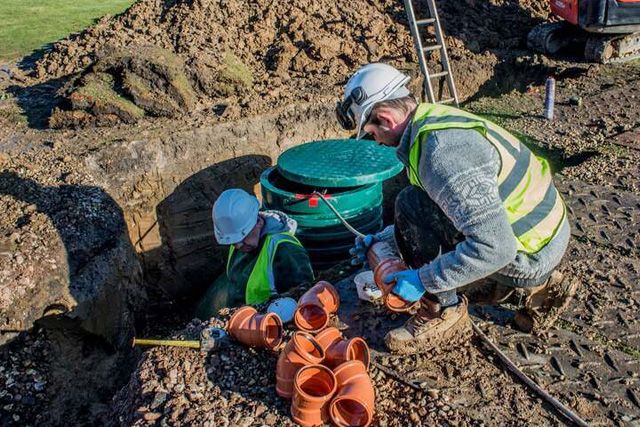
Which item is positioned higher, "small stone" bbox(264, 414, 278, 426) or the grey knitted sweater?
the grey knitted sweater

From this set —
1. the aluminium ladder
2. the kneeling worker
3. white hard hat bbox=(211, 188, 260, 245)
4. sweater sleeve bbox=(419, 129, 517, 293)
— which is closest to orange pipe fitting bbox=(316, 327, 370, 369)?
sweater sleeve bbox=(419, 129, 517, 293)

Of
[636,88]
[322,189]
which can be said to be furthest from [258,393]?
[636,88]

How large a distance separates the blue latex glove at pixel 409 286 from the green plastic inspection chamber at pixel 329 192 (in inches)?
77.3

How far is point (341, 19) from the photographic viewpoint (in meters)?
8.09

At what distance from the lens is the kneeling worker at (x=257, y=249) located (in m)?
4.19

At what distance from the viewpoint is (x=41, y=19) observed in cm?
1005

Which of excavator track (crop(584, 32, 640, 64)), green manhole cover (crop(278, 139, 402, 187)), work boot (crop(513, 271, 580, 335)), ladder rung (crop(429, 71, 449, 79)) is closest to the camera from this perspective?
work boot (crop(513, 271, 580, 335))

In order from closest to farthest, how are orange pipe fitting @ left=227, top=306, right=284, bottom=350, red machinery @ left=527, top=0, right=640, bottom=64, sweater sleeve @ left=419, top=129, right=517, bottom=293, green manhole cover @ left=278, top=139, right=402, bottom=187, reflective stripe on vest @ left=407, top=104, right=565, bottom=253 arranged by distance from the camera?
1. sweater sleeve @ left=419, top=129, right=517, bottom=293
2. reflective stripe on vest @ left=407, top=104, right=565, bottom=253
3. orange pipe fitting @ left=227, top=306, right=284, bottom=350
4. green manhole cover @ left=278, top=139, right=402, bottom=187
5. red machinery @ left=527, top=0, right=640, bottom=64

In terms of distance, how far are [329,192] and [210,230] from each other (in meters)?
1.43

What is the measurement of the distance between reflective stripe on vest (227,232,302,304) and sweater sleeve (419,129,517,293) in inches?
66.1

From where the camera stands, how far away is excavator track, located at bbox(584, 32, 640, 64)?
841 cm

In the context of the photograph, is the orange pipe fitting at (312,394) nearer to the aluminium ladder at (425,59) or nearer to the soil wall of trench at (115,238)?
the soil wall of trench at (115,238)

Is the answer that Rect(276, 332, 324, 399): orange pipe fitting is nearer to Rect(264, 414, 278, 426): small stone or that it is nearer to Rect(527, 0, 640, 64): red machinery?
Rect(264, 414, 278, 426): small stone

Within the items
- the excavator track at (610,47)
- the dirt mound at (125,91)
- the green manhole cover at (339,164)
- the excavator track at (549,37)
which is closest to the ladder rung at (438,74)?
the excavator track at (549,37)
